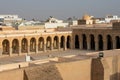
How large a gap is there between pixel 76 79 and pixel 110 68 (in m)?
2.85

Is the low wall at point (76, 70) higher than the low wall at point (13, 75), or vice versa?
the low wall at point (13, 75)

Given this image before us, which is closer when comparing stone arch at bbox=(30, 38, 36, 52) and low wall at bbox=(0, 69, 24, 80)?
low wall at bbox=(0, 69, 24, 80)

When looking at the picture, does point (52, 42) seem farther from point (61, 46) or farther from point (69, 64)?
point (69, 64)

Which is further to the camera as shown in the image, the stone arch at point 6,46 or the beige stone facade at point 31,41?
the stone arch at point 6,46

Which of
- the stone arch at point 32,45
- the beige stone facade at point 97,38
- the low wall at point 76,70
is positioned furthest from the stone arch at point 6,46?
the low wall at point 76,70

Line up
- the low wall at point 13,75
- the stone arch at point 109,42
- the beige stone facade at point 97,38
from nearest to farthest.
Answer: the low wall at point 13,75
the beige stone facade at point 97,38
the stone arch at point 109,42

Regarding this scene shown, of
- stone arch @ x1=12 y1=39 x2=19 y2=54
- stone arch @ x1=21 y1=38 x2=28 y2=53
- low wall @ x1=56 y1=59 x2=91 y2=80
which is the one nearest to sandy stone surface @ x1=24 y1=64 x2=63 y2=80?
low wall @ x1=56 y1=59 x2=91 y2=80

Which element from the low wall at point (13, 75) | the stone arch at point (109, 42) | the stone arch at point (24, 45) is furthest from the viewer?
the stone arch at point (109, 42)

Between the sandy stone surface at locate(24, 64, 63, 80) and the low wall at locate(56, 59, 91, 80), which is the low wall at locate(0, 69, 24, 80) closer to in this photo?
the sandy stone surface at locate(24, 64, 63, 80)

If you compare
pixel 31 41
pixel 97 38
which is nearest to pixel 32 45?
pixel 31 41

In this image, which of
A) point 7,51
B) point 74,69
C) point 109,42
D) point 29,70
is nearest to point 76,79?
point 74,69

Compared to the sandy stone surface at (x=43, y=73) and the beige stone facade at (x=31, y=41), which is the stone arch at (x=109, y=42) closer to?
the beige stone facade at (x=31, y=41)

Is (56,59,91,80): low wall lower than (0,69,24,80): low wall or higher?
lower

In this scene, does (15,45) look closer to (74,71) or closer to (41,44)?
(41,44)
